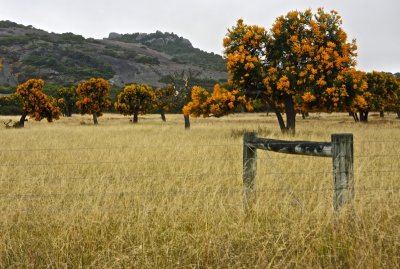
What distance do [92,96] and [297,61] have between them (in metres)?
37.9

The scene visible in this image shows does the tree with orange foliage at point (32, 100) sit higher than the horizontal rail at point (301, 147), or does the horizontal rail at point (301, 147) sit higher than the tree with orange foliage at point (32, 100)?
the tree with orange foliage at point (32, 100)

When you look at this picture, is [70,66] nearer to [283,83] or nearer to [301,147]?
[283,83]

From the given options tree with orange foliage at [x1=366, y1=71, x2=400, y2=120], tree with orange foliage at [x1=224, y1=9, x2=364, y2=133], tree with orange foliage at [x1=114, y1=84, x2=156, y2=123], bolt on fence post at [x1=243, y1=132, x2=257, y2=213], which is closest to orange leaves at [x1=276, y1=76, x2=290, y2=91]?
tree with orange foliage at [x1=224, y1=9, x2=364, y2=133]

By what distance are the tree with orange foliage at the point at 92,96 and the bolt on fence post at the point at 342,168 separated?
2069 inches

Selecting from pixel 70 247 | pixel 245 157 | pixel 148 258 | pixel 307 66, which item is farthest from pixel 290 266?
pixel 307 66

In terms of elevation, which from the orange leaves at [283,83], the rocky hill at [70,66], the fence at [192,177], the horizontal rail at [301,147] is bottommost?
the fence at [192,177]

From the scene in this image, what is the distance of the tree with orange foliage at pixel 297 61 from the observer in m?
23.5

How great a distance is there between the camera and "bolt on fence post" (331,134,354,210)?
5074mm

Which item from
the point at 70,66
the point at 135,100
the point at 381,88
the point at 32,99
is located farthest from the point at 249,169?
the point at 70,66

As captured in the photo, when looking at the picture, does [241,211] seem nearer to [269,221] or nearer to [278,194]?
[269,221]

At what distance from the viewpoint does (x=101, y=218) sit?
561cm

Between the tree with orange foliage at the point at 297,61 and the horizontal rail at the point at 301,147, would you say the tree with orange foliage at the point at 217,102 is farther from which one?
the horizontal rail at the point at 301,147

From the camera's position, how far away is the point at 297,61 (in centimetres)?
2489

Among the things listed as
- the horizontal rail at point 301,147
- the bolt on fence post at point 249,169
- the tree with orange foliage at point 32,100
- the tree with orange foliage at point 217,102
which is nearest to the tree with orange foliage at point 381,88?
the tree with orange foliage at point 217,102
